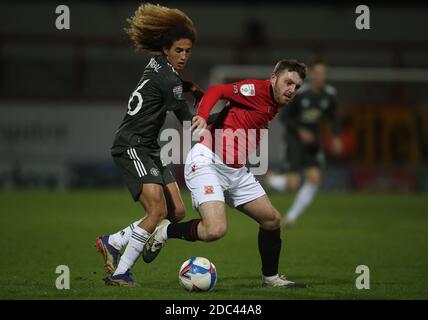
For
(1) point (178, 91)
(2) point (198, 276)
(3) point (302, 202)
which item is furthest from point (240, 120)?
(3) point (302, 202)

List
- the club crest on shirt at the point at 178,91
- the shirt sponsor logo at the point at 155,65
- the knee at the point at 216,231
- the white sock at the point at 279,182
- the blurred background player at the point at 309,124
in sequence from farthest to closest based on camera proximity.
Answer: the white sock at the point at 279,182 < the blurred background player at the point at 309,124 < the shirt sponsor logo at the point at 155,65 < the club crest on shirt at the point at 178,91 < the knee at the point at 216,231

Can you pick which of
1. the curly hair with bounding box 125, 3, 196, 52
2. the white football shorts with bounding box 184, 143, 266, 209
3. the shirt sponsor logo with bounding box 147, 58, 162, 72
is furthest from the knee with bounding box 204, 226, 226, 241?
the curly hair with bounding box 125, 3, 196, 52

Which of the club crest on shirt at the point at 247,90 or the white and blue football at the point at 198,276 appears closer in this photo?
the white and blue football at the point at 198,276

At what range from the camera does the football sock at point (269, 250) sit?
6824mm

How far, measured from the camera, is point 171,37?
22.4 ft

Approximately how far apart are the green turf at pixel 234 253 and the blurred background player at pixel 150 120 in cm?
40

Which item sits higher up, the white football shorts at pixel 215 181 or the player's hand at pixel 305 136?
the player's hand at pixel 305 136

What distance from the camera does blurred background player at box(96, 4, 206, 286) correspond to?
6.68 meters

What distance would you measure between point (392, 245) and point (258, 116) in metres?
4.04

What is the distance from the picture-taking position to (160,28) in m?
6.86

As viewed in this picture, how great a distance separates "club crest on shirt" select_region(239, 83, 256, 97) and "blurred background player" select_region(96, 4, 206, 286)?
0.46 metres

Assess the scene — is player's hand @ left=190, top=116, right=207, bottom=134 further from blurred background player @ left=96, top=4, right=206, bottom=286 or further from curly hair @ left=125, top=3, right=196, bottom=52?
curly hair @ left=125, top=3, right=196, bottom=52

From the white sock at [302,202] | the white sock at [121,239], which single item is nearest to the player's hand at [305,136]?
the white sock at [302,202]

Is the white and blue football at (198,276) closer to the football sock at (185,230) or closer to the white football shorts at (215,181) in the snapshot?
the football sock at (185,230)
